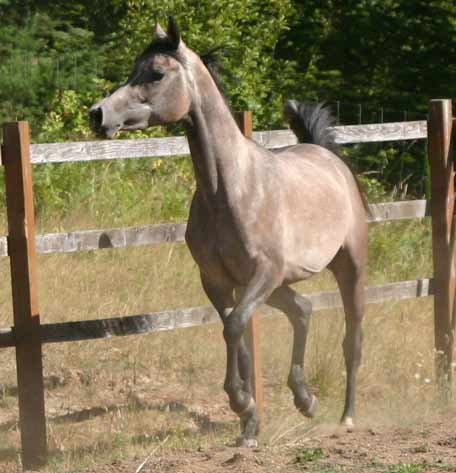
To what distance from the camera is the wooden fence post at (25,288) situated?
20.4 feet

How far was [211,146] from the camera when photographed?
6074 mm

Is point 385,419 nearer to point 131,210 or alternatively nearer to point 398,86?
point 131,210

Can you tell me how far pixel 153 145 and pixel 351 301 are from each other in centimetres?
166

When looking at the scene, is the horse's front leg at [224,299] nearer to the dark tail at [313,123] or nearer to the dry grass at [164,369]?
the dry grass at [164,369]

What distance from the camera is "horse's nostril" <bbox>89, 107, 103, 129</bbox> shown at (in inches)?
221

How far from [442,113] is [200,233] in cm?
267

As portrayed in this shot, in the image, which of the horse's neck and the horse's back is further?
the horse's back

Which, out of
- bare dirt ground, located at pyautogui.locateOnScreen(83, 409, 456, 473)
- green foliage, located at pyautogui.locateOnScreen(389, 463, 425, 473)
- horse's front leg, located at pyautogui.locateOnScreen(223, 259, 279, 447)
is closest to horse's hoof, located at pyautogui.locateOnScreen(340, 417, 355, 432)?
bare dirt ground, located at pyautogui.locateOnScreen(83, 409, 456, 473)

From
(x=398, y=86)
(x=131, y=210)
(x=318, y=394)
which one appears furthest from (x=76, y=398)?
(x=398, y=86)

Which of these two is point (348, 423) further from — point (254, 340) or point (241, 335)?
point (241, 335)

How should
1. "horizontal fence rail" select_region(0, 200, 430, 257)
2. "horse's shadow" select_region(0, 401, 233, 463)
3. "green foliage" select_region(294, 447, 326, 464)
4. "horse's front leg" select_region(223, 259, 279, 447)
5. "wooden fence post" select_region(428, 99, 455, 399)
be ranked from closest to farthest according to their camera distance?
1. "green foliage" select_region(294, 447, 326, 464)
2. "horse's front leg" select_region(223, 259, 279, 447)
3. "horizontal fence rail" select_region(0, 200, 430, 257)
4. "horse's shadow" select_region(0, 401, 233, 463)
5. "wooden fence post" select_region(428, 99, 455, 399)

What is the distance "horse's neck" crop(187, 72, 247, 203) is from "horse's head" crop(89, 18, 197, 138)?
0.39ft

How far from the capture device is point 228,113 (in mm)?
6180

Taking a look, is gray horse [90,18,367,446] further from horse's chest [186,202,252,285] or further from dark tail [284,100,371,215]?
dark tail [284,100,371,215]
